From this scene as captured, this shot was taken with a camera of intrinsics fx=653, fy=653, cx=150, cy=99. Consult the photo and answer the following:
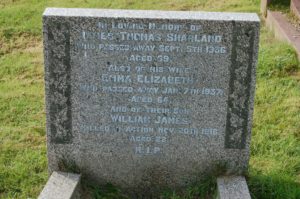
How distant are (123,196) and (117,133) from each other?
450 mm

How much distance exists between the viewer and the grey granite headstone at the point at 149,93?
4137 millimetres

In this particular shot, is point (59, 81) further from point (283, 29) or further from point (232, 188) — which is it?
point (283, 29)

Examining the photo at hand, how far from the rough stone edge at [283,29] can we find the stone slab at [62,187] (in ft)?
10.1

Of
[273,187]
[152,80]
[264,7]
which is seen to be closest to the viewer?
[152,80]

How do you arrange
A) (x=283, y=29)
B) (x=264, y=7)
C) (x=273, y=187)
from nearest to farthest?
(x=273, y=187) < (x=283, y=29) < (x=264, y=7)

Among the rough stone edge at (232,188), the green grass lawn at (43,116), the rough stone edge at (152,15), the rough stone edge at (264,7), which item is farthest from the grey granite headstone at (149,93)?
the rough stone edge at (264,7)

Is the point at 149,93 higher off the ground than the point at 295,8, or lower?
higher

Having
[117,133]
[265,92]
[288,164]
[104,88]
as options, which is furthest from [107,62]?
[265,92]

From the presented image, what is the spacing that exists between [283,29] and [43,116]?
292 centimetres

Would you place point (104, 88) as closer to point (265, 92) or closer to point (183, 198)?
point (183, 198)

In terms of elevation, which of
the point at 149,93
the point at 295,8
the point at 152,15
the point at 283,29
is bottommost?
the point at 283,29

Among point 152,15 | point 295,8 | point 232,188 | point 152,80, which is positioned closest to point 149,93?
point 152,80

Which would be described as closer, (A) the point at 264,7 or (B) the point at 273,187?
(B) the point at 273,187

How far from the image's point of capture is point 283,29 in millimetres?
7094
